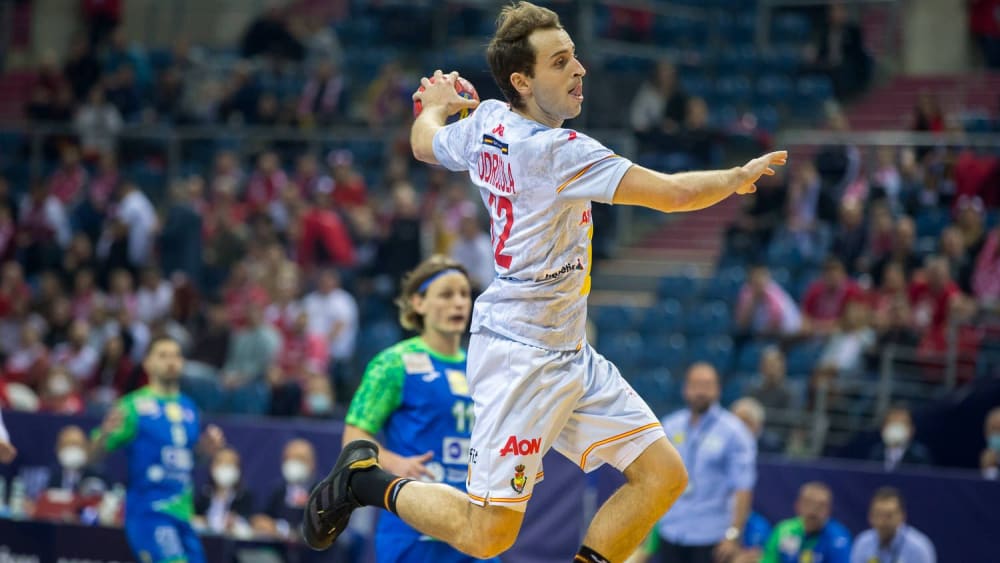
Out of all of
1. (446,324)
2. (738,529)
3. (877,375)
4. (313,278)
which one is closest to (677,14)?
(313,278)

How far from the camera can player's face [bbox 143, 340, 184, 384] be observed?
993cm

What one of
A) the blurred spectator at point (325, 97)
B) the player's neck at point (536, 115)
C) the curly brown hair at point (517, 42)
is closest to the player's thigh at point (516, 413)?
the player's neck at point (536, 115)

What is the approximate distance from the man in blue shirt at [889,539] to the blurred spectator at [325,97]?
1185 cm

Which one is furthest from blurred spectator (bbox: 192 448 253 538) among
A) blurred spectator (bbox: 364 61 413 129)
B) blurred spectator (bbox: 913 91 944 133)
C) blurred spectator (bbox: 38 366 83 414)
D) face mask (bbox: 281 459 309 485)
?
blurred spectator (bbox: 913 91 944 133)

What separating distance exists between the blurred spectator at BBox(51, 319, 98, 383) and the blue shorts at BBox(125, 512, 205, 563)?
7.90 meters

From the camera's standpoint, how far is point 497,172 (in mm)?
5527

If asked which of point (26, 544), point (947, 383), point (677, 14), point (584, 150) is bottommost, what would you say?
point (26, 544)

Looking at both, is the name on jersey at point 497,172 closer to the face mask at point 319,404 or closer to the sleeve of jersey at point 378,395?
the sleeve of jersey at point 378,395

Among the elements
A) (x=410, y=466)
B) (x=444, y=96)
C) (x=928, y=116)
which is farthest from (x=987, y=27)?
(x=444, y=96)

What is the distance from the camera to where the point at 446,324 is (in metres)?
7.43

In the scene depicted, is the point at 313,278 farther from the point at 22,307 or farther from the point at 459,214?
the point at 22,307

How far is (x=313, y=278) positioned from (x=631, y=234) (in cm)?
402

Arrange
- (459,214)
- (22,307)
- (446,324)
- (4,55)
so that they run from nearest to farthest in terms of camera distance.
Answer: (446,324) < (459,214) < (22,307) < (4,55)

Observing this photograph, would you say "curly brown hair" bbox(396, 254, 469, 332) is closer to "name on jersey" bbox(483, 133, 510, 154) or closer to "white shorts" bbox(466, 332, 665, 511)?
"white shorts" bbox(466, 332, 665, 511)
